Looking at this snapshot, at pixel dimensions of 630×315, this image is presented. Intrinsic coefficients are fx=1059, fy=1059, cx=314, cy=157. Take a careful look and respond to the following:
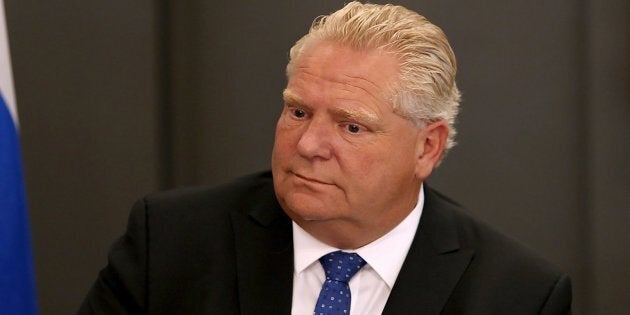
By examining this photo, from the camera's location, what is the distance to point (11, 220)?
2.58 meters

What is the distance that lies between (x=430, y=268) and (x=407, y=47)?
18.5 inches

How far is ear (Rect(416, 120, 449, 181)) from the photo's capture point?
2203mm

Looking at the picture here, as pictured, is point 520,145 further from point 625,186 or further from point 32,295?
point 32,295

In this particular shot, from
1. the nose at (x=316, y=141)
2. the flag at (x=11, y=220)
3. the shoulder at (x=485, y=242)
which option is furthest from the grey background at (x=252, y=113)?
the nose at (x=316, y=141)

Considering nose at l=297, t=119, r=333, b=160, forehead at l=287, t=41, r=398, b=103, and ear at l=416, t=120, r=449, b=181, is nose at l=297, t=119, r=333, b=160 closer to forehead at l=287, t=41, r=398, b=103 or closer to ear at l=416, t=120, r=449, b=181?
forehead at l=287, t=41, r=398, b=103

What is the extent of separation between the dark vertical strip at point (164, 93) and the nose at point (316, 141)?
4.94ft

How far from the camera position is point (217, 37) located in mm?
3494

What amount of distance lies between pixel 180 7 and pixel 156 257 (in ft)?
4.79

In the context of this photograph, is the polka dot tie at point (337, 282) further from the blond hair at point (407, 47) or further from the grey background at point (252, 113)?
the grey background at point (252, 113)

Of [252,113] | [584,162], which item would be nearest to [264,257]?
[252,113]

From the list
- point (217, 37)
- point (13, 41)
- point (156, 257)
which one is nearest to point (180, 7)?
point (217, 37)

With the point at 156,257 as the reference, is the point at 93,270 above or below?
below

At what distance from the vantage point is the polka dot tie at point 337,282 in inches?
83.7

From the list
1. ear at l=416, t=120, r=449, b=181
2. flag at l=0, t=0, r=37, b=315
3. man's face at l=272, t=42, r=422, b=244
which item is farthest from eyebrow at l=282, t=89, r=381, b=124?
flag at l=0, t=0, r=37, b=315
